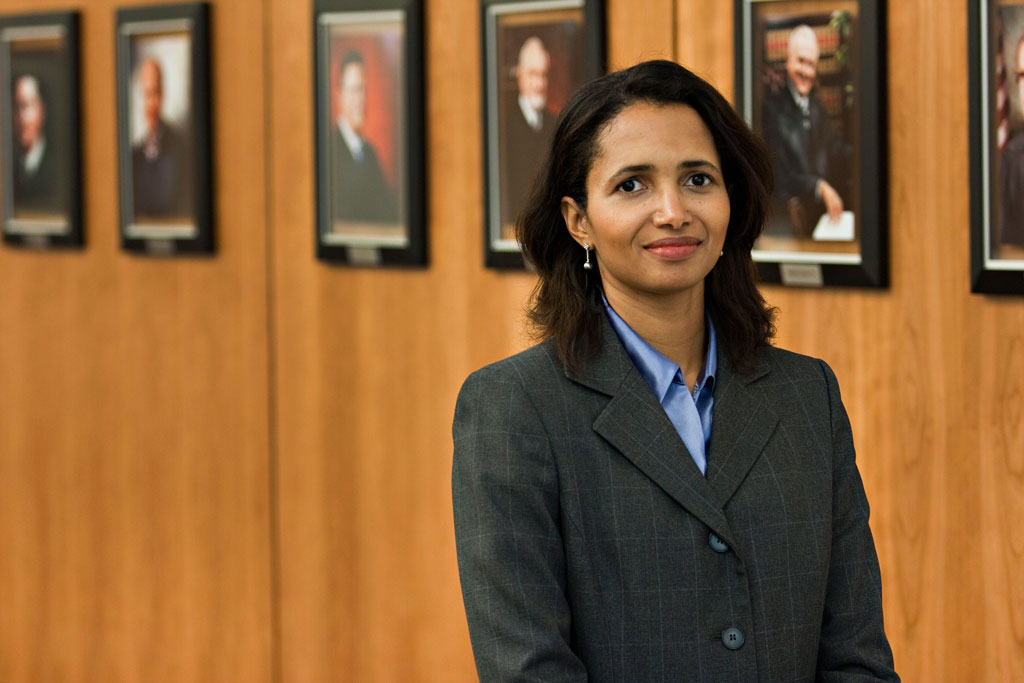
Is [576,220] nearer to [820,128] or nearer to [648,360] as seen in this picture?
[648,360]

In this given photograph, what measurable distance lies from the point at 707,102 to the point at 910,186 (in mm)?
1207

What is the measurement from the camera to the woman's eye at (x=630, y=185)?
2037mm

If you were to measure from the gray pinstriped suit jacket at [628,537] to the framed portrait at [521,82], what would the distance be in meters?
1.65

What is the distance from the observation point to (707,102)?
2.07 m

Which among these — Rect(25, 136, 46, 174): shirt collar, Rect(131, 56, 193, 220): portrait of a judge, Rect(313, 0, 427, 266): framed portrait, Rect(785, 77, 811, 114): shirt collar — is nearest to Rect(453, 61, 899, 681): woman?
Rect(785, 77, 811, 114): shirt collar

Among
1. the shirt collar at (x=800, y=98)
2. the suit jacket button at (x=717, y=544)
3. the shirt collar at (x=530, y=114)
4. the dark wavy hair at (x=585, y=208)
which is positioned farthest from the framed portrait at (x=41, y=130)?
the suit jacket button at (x=717, y=544)

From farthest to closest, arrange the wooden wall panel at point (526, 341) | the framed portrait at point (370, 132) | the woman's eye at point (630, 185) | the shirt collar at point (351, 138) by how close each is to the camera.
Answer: the shirt collar at point (351, 138), the framed portrait at point (370, 132), the wooden wall panel at point (526, 341), the woman's eye at point (630, 185)

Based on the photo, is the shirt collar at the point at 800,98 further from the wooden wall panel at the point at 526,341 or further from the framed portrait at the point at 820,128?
the wooden wall panel at the point at 526,341

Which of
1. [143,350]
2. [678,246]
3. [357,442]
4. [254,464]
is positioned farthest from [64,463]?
[678,246]

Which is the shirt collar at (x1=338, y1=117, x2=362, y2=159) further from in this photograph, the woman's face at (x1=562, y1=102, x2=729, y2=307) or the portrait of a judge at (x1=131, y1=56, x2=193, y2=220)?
the woman's face at (x1=562, y1=102, x2=729, y2=307)

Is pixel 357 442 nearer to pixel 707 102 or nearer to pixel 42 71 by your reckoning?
pixel 42 71

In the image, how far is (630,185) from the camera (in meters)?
2.04

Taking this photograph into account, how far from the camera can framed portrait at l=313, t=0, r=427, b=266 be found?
3.92m

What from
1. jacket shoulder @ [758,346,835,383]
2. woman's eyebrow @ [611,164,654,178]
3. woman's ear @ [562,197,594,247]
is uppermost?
woman's eyebrow @ [611,164,654,178]
